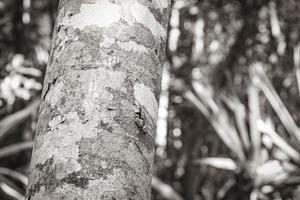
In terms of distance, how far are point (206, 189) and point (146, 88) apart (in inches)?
150

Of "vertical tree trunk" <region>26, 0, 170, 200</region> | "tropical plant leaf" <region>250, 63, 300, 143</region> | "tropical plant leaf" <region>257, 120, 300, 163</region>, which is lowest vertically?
"vertical tree trunk" <region>26, 0, 170, 200</region>

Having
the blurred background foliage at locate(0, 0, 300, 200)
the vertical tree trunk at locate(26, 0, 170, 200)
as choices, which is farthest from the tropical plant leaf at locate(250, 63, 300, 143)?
the vertical tree trunk at locate(26, 0, 170, 200)

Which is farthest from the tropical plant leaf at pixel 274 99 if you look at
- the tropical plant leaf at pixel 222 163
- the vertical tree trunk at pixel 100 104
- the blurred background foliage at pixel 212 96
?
the vertical tree trunk at pixel 100 104

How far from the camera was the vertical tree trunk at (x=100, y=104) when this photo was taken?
681mm

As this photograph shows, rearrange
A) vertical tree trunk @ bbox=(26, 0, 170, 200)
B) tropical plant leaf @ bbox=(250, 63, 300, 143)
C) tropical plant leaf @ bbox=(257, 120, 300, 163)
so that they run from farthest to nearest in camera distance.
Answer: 1. tropical plant leaf @ bbox=(250, 63, 300, 143)
2. tropical plant leaf @ bbox=(257, 120, 300, 163)
3. vertical tree trunk @ bbox=(26, 0, 170, 200)

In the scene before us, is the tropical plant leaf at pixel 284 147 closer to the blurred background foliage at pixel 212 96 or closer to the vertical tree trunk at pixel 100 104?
the blurred background foliage at pixel 212 96

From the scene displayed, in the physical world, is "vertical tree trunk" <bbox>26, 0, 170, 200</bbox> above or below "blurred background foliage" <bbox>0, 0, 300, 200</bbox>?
below

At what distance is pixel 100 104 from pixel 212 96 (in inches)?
148

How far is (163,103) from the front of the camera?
14.4ft

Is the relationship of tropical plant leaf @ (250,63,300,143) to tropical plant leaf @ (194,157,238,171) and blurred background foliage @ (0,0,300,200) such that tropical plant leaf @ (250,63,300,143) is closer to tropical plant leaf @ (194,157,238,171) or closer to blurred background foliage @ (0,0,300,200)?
blurred background foliage @ (0,0,300,200)

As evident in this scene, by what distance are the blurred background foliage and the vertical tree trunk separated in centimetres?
309

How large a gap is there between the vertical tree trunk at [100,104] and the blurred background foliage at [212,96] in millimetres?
3086

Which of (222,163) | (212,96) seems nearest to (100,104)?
(222,163)

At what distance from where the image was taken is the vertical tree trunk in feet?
2.23
